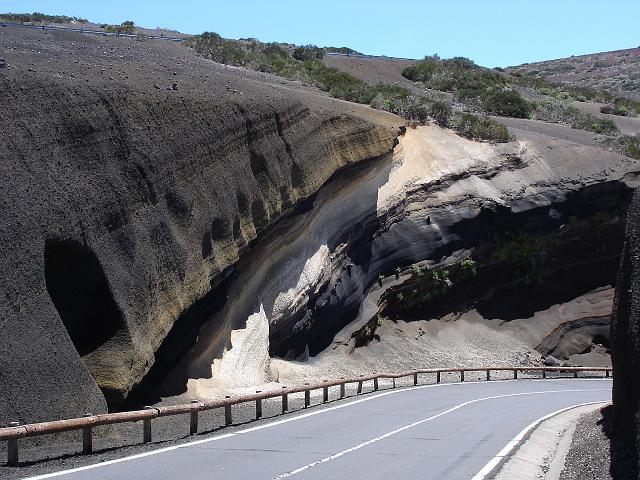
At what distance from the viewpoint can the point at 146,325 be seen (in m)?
17.4

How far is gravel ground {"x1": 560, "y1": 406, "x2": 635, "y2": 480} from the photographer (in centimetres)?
1294

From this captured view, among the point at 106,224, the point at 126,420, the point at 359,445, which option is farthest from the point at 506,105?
the point at 126,420

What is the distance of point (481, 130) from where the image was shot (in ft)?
141

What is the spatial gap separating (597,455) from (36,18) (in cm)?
4984

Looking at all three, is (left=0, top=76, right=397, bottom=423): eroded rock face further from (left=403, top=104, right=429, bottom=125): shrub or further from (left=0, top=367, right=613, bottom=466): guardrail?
(left=403, top=104, right=429, bottom=125): shrub

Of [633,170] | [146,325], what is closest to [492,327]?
[633,170]

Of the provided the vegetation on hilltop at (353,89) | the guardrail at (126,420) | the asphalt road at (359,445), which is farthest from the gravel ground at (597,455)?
the vegetation on hilltop at (353,89)

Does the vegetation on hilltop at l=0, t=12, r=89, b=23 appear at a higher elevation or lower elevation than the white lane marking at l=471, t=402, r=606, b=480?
higher

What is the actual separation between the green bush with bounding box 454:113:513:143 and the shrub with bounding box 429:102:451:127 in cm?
60

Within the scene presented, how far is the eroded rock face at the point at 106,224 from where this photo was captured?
44.3 ft

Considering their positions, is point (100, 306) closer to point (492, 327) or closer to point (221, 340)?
point (221, 340)


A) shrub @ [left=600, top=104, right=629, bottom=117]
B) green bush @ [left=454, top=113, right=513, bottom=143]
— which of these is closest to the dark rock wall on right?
green bush @ [left=454, top=113, right=513, bottom=143]

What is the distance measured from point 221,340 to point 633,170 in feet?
87.9

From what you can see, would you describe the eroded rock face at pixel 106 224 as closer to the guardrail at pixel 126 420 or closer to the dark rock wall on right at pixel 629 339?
the guardrail at pixel 126 420
